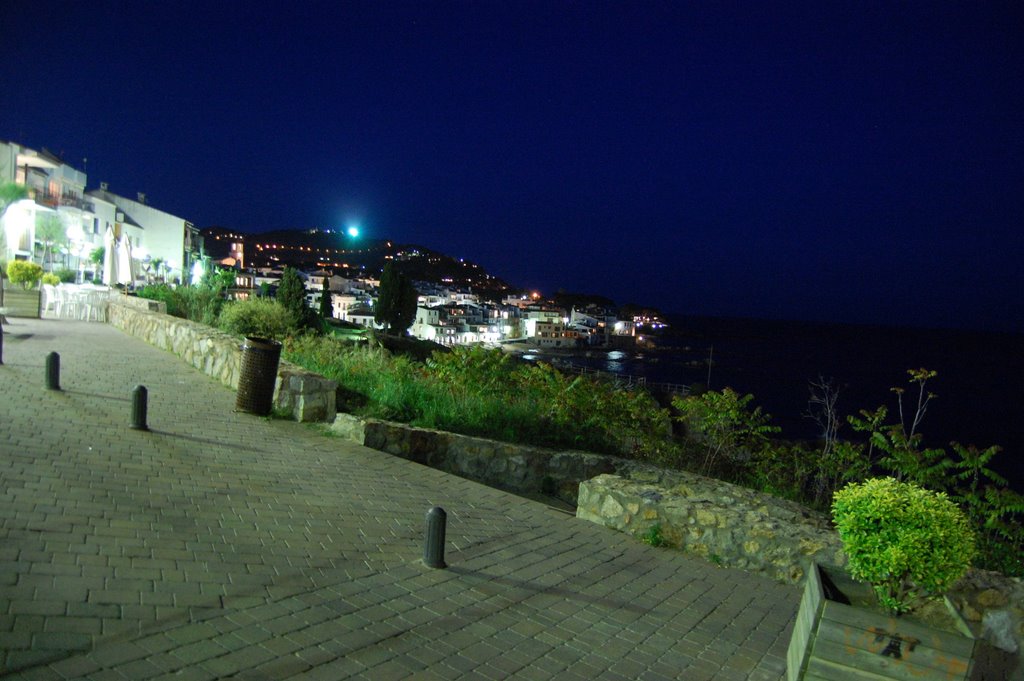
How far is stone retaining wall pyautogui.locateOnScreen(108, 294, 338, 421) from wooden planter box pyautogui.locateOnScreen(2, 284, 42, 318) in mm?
2168

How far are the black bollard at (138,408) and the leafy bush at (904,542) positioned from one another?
7.73 metres

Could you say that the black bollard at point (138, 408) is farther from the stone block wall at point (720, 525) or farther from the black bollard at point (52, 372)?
the stone block wall at point (720, 525)

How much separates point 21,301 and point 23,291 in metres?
0.33

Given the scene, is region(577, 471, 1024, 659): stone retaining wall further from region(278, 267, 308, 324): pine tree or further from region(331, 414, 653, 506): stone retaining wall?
region(278, 267, 308, 324): pine tree

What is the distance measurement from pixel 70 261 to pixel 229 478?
4041 cm

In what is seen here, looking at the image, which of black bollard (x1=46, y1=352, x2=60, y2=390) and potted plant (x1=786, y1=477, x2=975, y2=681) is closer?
potted plant (x1=786, y1=477, x2=975, y2=681)

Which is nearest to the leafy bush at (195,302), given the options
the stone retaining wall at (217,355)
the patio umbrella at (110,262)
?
the stone retaining wall at (217,355)

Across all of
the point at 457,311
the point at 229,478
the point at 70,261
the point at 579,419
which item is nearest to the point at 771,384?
the point at 457,311

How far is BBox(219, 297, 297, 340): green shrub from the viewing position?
16.1 metres

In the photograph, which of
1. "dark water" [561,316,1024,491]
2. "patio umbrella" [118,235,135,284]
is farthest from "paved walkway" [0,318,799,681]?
"dark water" [561,316,1024,491]

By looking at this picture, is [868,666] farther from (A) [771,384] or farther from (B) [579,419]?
(A) [771,384]

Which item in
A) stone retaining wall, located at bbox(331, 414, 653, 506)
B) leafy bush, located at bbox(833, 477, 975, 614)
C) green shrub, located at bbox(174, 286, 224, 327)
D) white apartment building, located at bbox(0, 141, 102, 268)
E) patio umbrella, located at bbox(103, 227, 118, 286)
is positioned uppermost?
white apartment building, located at bbox(0, 141, 102, 268)

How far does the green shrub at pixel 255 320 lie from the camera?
52.7ft

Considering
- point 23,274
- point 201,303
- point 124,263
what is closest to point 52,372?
point 201,303
